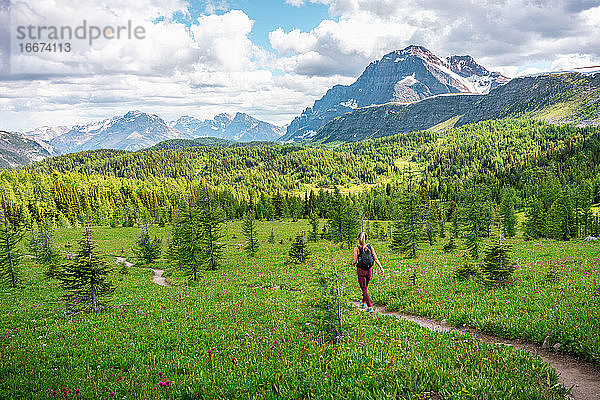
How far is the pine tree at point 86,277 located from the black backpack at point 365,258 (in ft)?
44.3

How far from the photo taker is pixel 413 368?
24.2ft

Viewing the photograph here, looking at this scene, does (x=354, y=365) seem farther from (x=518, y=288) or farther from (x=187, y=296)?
(x=187, y=296)

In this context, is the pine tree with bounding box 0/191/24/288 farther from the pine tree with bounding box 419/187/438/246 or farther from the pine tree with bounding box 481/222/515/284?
the pine tree with bounding box 419/187/438/246

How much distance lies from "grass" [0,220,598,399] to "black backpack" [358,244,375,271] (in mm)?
1504

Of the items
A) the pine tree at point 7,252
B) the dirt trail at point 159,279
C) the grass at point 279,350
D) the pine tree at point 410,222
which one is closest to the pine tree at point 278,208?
the dirt trail at point 159,279

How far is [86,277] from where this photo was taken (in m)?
16.8

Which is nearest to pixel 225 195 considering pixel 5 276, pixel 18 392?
pixel 5 276

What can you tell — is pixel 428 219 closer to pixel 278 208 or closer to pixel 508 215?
pixel 508 215

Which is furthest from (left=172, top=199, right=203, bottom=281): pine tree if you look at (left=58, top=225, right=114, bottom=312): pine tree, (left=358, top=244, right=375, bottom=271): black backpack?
(left=358, top=244, right=375, bottom=271): black backpack

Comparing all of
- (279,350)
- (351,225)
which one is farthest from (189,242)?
(351,225)

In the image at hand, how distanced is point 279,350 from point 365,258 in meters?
4.74

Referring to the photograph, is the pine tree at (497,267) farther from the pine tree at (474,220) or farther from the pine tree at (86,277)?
the pine tree at (474,220)

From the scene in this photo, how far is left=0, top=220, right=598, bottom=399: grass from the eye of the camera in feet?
23.1

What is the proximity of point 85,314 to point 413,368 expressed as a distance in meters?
17.5
